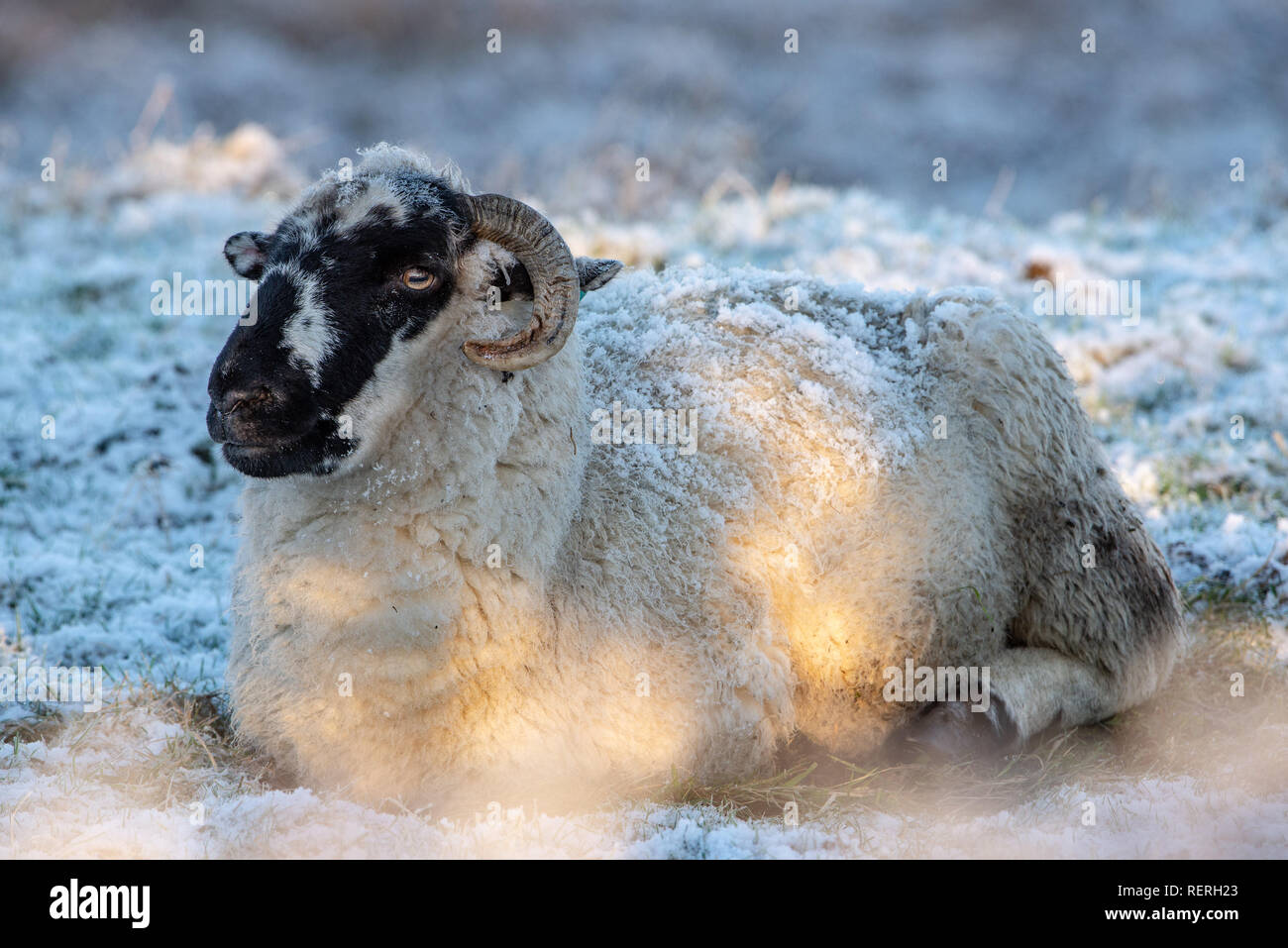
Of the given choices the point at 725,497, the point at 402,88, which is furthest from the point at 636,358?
the point at 402,88

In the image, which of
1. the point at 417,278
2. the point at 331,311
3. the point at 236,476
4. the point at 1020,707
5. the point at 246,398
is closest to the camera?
the point at 246,398

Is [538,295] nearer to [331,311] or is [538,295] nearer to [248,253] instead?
[331,311]

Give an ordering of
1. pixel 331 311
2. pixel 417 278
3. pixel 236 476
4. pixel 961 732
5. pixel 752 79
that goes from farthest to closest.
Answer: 1. pixel 752 79
2. pixel 236 476
3. pixel 961 732
4. pixel 417 278
5. pixel 331 311

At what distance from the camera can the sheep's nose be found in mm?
3607

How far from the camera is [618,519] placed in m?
4.19

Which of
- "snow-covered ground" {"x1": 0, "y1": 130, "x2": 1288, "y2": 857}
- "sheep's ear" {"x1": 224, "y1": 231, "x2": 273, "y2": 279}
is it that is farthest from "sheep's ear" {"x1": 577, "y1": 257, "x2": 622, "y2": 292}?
"snow-covered ground" {"x1": 0, "y1": 130, "x2": 1288, "y2": 857}

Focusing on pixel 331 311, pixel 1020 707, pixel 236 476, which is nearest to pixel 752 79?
pixel 236 476

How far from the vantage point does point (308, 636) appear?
154 inches

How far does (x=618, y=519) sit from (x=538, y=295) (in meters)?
0.81

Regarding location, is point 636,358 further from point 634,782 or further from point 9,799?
point 9,799

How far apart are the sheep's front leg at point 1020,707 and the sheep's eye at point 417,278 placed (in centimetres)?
230

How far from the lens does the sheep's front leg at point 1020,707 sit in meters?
4.43
